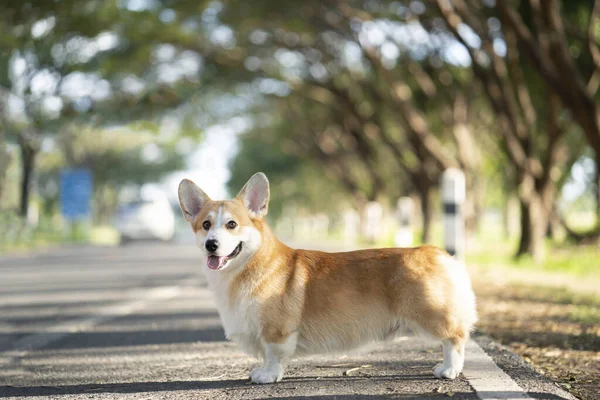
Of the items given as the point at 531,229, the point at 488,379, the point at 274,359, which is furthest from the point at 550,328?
the point at 531,229

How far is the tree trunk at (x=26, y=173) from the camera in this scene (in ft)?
102

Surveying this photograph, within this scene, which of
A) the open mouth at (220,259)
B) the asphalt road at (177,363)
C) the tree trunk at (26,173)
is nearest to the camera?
the asphalt road at (177,363)

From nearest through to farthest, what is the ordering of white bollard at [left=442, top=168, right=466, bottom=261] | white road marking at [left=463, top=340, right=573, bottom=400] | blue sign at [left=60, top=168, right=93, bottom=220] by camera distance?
1. white road marking at [left=463, top=340, right=573, bottom=400]
2. white bollard at [left=442, top=168, right=466, bottom=261]
3. blue sign at [left=60, top=168, right=93, bottom=220]

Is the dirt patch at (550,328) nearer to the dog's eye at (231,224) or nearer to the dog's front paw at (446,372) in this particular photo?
the dog's front paw at (446,372)

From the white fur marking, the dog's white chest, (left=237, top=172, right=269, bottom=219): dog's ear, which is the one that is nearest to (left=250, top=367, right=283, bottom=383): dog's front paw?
the white fur marking

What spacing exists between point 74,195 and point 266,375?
2875cm

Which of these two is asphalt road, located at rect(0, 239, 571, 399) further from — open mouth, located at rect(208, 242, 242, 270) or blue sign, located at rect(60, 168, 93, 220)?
blue sign, located at rect(60, 168, 93, 220)

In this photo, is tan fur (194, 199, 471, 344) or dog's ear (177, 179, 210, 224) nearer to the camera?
tan fur (194, 199, 471, 344)

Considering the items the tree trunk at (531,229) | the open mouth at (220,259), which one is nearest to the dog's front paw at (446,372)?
the open mouth at (220,259)

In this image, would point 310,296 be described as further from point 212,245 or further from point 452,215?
point 452,215

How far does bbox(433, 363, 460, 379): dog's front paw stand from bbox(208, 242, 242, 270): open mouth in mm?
1226

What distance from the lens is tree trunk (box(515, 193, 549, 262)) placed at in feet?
51.6

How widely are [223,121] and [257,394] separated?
33042mm

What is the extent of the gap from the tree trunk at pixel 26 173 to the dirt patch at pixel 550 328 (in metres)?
23.8
